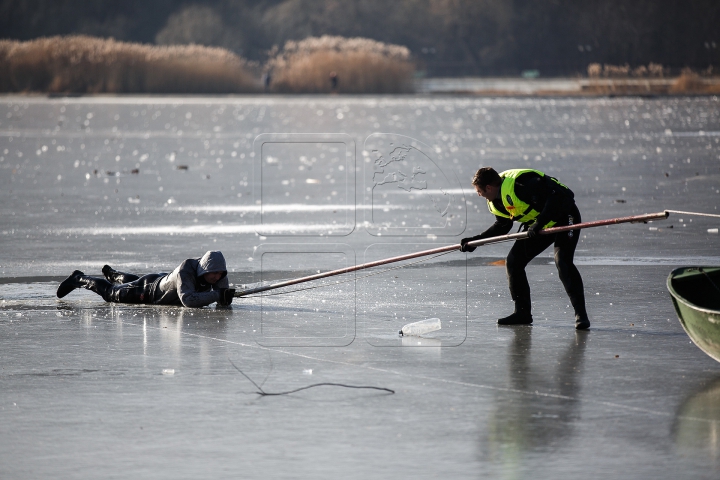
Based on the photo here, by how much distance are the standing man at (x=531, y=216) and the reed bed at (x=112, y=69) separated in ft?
165

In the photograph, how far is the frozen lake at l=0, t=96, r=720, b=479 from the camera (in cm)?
527

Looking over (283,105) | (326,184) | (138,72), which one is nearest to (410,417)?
(326,184)

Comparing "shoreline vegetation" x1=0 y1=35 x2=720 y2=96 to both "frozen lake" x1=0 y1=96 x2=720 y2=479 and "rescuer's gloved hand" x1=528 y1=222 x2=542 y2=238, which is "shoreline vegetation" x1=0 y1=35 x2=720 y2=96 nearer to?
"frozen lake" x1=0 y1=96 x2=720 y2=479

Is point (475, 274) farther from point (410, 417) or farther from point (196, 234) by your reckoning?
point (410, 417)

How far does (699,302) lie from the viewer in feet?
24.2

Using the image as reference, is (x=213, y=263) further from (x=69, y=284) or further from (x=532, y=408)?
(x=532, y=408)

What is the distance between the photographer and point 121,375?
6773 mm

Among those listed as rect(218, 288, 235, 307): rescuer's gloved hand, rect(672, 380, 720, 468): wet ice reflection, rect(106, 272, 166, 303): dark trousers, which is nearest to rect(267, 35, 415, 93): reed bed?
rect(106, 272, 166, 303): dark trousers

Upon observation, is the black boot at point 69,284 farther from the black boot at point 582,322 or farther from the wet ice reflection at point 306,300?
the black boot at point 582,322

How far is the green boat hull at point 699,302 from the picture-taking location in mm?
6457

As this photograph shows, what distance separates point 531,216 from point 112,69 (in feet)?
167

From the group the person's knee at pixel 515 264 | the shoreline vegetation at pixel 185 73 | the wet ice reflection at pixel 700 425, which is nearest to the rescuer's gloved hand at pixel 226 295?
the person's knee at pixel 515 264

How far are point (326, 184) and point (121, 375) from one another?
39.8 feet

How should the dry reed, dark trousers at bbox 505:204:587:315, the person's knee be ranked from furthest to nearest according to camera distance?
1. the dry reed
2. the person's knee
3. dark trousers at bbox 505:204:587:315
